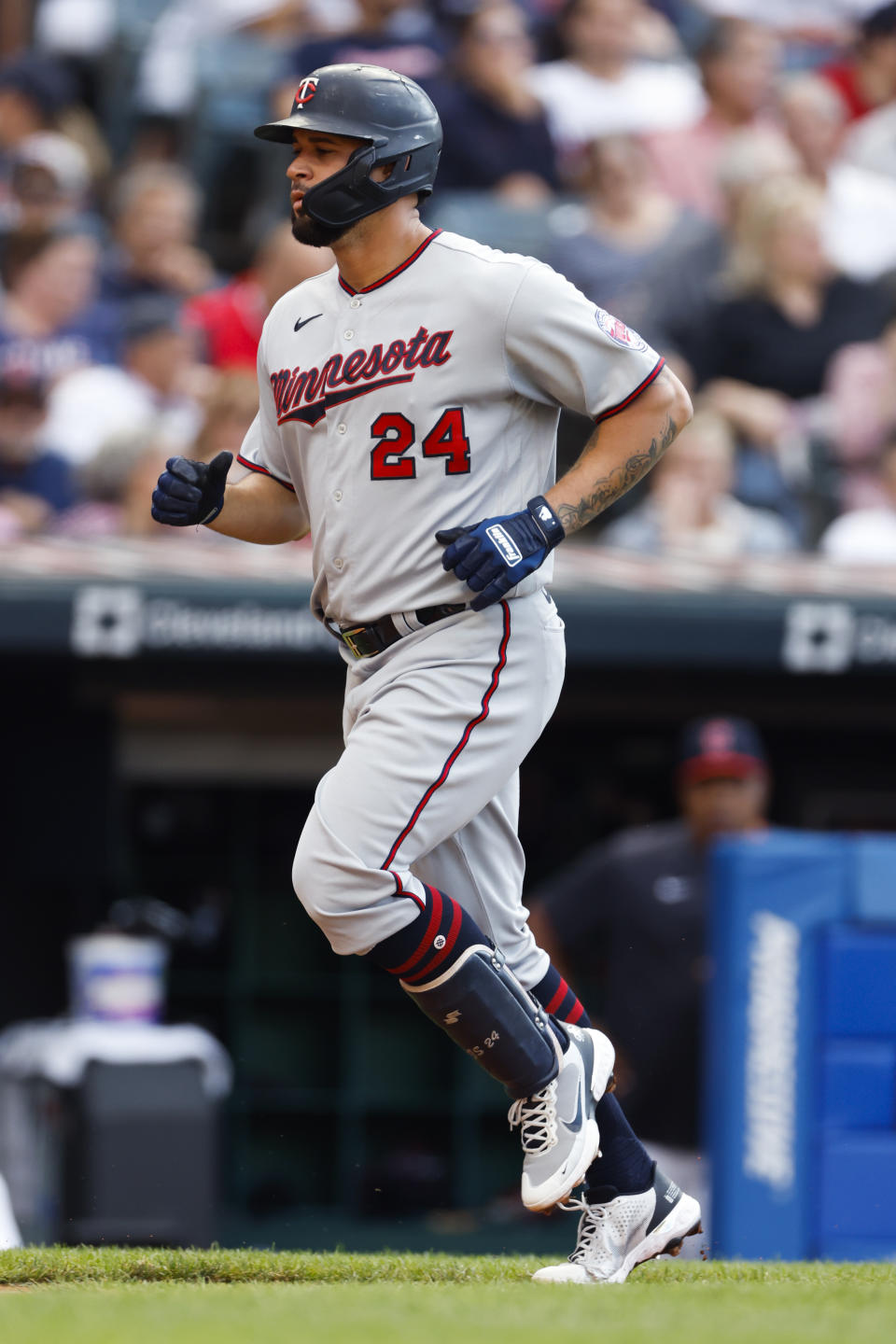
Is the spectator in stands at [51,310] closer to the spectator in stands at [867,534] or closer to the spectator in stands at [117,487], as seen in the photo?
the spectator in stands at [117,487]

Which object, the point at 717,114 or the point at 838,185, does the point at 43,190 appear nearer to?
the point at 717,114

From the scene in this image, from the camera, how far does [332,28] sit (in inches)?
372

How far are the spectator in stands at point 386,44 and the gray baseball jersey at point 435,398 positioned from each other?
19.0ft

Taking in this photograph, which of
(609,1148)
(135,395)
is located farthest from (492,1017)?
(135,395)

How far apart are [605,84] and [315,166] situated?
6.36m

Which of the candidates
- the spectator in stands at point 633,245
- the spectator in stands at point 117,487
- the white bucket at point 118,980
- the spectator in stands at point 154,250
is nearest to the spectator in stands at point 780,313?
the spectator in stands at point 633,245

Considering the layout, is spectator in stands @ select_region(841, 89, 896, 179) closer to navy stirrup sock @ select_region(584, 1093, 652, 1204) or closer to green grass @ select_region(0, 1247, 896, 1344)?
green grass @ select_region(0, 1247, 896, 1344)

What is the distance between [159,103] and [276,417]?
6338 millimetres

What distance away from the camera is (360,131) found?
3.23m

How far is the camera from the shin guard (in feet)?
10.4

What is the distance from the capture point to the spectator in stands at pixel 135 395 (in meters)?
7.23

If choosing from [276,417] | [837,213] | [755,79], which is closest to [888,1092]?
[276,417]

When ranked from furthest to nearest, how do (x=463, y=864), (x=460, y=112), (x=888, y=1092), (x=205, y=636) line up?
(x=460, y=112) < (x=205, y=636) < (x=888, y=1092) < (x=463, y=864)

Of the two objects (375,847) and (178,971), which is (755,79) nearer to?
(178,971)
